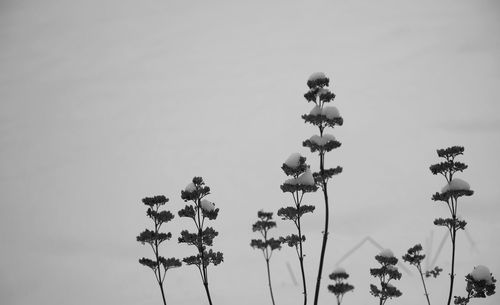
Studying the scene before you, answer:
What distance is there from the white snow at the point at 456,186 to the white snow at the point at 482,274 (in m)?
5.04

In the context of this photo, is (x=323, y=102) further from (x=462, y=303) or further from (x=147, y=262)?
(x=462, y=303)

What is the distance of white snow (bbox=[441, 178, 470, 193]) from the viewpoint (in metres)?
15.3

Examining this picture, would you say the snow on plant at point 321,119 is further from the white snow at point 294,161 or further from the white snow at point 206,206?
the white snow at point 206,206

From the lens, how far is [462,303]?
17.5 meters

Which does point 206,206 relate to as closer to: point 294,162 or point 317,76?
point 294,162

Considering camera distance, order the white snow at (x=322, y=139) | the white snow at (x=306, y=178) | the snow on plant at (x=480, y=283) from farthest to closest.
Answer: the snow on plant at (x=480, y=283)
the white snow at (x=306, y=178)
the white snow at (x=322, y=139)

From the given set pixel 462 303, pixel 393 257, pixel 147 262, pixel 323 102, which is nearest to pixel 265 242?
pixel 393 257

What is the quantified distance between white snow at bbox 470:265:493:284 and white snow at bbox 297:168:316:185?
10.8m

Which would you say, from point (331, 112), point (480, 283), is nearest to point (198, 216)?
point (331, 112)

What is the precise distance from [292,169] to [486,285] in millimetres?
11925

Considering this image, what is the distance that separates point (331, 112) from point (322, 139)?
1.03m

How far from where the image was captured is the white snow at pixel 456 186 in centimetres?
1530

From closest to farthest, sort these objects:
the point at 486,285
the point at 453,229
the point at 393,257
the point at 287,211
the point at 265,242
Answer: the point at 287,211 → the point at 453,229 → the point at 486,285 → the point at 393,257 → the point at 265,242

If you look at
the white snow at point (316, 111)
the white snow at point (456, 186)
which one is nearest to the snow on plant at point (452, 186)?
the white snow at point (456, 186)
